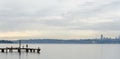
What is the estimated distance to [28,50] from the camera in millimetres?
121938

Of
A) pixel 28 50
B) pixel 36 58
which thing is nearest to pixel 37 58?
pixel 36 58

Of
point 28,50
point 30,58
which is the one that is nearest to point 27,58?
point 30,58

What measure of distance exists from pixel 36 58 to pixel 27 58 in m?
2.44

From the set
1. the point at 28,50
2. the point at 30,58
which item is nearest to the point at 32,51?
the point at 28,50

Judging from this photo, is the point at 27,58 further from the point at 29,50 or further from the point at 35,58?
the point at 29,50

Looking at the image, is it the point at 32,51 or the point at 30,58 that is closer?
the point at 30,58

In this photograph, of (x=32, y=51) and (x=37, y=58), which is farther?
(x=32, y=51)

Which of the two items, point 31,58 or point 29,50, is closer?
point 31,58

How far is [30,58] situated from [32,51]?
3452cm

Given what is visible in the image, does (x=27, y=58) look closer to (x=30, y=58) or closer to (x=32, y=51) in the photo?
(x=30, y=58)

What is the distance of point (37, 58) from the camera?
290ft

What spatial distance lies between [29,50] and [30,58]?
39075mm

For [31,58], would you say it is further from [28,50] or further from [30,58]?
[28,50]

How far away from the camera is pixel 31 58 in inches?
3474
